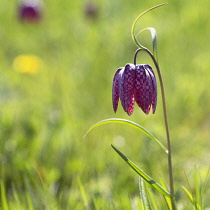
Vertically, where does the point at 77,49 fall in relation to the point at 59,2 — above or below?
below

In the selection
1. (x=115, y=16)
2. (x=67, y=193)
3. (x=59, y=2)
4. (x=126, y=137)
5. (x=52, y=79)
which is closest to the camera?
(x=67, y=193)

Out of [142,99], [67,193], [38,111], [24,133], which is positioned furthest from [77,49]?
[142,99]

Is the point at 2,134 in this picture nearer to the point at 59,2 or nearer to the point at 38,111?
the point at 38,111

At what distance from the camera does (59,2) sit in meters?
5.30

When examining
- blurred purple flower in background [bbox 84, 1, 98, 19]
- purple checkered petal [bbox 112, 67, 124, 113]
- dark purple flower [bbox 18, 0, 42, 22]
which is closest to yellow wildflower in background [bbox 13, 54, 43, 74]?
dark purple flower [bbox 18, 0, 42, 22]

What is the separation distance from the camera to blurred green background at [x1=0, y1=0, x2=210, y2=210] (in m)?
1.98

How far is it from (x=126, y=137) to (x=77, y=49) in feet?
5.54

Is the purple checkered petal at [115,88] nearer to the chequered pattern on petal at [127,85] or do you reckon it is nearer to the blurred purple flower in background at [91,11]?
the chequered pattern on petal at [127,85]

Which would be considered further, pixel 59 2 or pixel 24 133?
pixel 59 2

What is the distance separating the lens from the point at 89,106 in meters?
3.02

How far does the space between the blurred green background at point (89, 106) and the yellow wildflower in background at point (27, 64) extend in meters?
0.03

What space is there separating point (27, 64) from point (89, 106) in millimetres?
977

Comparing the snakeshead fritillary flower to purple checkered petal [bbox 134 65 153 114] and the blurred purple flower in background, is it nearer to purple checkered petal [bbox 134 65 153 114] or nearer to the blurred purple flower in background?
purple checkered petal [bbox 134 65 153 114]

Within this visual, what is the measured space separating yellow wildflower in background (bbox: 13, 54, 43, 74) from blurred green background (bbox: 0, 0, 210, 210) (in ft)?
0.11
